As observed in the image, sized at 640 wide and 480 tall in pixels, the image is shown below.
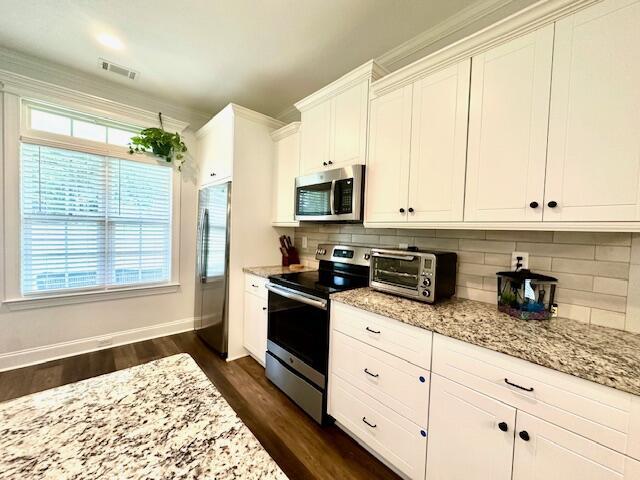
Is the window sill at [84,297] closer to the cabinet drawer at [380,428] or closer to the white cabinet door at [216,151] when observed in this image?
the white cabinet door at [216,151]

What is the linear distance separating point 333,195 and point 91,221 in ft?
8.27

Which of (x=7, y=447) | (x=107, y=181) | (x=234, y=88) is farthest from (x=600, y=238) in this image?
(x=107, y=181)

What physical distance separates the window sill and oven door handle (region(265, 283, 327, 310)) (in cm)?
166

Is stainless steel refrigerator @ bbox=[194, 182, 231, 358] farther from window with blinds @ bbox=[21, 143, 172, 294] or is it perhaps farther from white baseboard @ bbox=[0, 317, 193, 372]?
window with blinds @ bbox=[21, 143, 172, 294]

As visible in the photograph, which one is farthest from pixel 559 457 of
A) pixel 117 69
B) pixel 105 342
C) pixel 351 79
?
pixel 117 69

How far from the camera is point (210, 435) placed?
23.0 inches

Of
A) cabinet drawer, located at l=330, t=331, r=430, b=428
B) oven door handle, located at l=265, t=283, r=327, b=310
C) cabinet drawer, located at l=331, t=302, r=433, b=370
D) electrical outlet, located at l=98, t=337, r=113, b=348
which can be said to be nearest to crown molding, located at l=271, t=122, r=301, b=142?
oven door handle, located at l=265, t=283, r=327, b=310

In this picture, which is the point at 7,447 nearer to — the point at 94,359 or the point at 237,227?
the point at 237,227

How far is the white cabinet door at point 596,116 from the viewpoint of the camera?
107cm

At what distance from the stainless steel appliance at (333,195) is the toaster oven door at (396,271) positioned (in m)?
0.40

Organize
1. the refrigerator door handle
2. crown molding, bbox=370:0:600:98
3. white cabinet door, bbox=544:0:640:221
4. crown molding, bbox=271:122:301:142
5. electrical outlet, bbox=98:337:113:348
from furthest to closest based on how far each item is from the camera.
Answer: the refrigerator door handle
electrical outlet, bbox=98:337:113:348
crown molding, bbox=271:122:301:142
crown molding, bbox=370:0:600:98
white cabinet door, bbox=544:0:640:221

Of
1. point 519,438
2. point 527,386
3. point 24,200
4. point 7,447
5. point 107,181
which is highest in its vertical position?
point 107,181

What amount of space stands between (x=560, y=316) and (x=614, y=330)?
0.20 m

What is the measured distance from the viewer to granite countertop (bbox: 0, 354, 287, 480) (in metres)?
0.49
